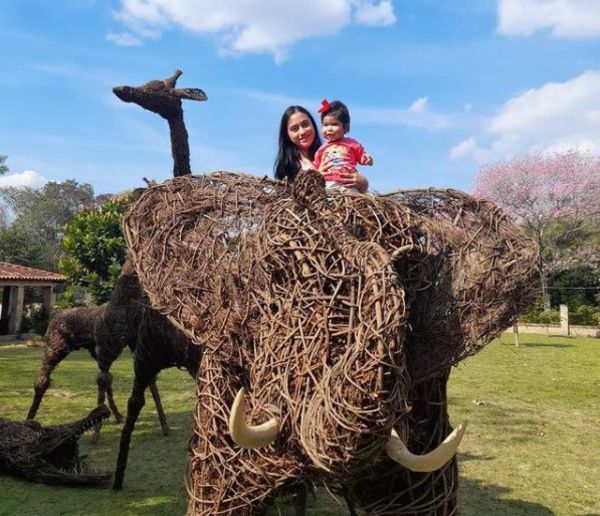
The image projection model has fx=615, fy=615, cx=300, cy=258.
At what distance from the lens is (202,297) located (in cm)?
283

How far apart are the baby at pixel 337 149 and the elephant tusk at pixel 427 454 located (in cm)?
147

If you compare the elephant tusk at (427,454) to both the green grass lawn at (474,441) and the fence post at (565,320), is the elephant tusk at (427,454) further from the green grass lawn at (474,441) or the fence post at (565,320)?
the fence post at (565,320)

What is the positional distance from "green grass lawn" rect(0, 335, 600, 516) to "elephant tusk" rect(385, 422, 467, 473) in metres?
3.58

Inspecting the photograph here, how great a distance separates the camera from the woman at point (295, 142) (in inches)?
133

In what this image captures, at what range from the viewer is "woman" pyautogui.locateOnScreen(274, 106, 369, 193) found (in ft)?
11.1

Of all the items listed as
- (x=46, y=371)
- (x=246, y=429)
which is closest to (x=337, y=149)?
(x=246, y=429)

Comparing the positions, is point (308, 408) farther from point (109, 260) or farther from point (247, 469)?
point (109, 260)

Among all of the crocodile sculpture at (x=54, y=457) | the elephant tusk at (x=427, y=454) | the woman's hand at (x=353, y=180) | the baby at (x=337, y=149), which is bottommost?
the crocodile sculpture at (x=54, y=457)

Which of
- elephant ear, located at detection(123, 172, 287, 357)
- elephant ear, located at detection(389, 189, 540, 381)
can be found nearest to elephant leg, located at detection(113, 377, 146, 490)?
elephant ear, located at detection(123, 172, 287, 357)

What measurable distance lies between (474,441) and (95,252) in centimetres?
Result: 1580

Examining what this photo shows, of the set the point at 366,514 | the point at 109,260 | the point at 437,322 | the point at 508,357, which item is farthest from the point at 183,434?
the point at 109,260

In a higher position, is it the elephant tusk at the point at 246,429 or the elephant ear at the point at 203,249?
the elephant ear at the point at 203,249

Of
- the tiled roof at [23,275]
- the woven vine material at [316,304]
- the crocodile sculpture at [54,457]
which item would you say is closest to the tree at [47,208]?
the tiled roof at [23,275]

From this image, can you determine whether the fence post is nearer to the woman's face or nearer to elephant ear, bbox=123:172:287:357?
the woman's face
